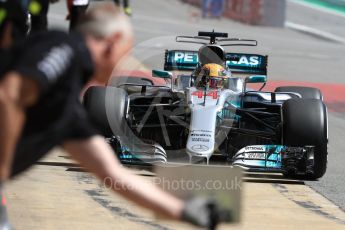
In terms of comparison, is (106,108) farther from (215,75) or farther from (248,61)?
(248,61)

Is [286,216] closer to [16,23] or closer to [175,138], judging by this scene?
[175,138]

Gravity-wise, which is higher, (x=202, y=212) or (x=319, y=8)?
(x=319, y=8)

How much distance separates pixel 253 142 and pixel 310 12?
2351cm

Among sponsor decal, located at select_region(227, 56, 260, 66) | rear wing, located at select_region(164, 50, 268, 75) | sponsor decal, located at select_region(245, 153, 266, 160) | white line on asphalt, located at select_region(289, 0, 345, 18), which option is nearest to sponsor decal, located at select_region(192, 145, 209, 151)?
sponsor decal, located at select_region(245, 153, 266, 160)

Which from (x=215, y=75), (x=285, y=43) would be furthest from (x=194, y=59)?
(x=285, y=43)

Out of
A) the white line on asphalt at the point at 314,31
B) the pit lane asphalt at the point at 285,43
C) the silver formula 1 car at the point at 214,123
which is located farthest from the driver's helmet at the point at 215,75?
the white line on asphalt at the point at 314,31

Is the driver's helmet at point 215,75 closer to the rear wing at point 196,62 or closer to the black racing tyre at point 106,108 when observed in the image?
the rear wing at point 196,62

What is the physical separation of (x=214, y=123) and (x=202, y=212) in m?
5.91

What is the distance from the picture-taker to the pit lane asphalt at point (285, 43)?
12526 mm

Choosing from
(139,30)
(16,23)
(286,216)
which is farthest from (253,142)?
(139,30)

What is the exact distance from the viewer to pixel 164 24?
2789cm

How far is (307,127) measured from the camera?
9453 mm

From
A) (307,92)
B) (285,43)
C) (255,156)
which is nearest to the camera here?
(255,156)

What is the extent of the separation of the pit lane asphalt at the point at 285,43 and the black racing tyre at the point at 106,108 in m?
1.90
